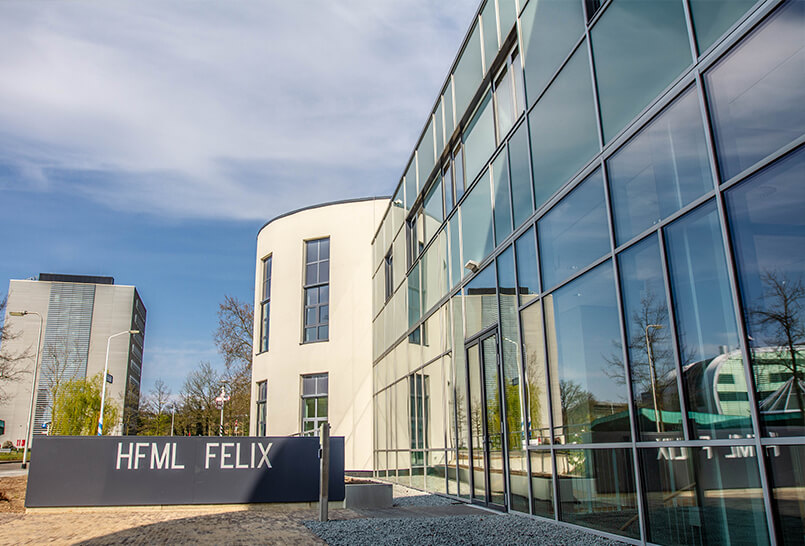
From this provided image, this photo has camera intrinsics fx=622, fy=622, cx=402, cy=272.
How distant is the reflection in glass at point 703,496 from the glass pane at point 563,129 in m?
3.60

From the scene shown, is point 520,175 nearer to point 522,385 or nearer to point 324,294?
point 522,385

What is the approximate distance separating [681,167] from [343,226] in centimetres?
2341

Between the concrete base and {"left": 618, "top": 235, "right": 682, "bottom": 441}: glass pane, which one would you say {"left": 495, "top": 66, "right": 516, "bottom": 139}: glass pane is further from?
the concrete base

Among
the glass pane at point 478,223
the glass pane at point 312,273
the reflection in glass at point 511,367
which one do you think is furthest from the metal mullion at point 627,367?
the glass pane at point 312,273

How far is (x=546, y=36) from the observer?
338 inches

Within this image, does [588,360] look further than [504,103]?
No

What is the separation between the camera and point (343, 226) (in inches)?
1118

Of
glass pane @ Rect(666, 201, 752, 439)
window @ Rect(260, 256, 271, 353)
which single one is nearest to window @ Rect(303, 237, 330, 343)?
window @ Rect(260, 256, 271, 353)

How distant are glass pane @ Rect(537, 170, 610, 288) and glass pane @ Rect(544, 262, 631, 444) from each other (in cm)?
24

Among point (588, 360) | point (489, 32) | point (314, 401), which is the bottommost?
point (588, 360)

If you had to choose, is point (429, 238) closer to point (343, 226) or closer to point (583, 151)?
point (583, 151)

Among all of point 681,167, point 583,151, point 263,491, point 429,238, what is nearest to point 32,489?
point 263,491

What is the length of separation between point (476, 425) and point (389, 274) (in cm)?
1046

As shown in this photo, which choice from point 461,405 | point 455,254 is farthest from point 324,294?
point 461,405
